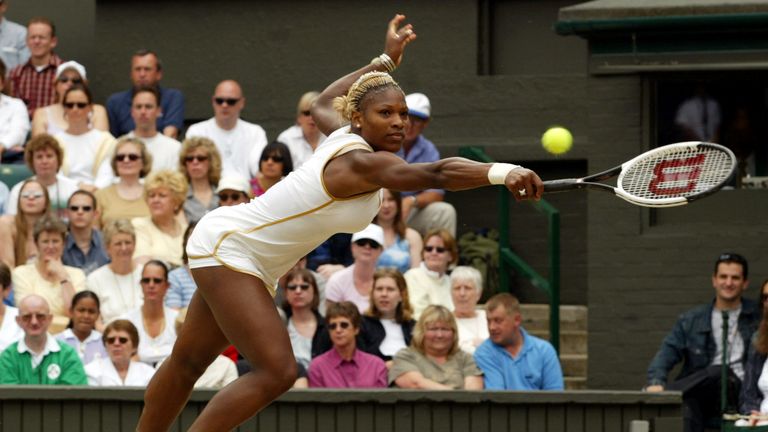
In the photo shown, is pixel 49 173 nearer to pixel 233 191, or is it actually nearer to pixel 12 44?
pixel 233 191

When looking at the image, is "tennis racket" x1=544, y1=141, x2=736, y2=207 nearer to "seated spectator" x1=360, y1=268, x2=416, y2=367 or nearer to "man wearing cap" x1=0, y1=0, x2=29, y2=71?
"seated spectator" x1=360, y1=268, x2=416, y2=367

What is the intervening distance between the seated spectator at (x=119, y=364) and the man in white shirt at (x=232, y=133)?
276 centimetres

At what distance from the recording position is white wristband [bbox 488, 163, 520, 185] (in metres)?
5.88

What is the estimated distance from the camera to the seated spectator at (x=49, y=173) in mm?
11500

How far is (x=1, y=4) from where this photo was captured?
44.5 feet

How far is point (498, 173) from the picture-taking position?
19.4 ft

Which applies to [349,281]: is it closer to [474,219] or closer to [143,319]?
[143,319]

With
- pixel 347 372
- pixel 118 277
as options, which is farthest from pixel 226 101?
pixel 347 372

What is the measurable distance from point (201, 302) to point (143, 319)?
360cm

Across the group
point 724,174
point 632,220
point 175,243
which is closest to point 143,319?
point 175,243

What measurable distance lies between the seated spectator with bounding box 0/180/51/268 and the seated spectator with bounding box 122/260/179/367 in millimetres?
1178

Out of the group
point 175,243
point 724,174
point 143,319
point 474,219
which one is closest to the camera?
point 724,174

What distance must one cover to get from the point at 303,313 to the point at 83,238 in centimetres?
183

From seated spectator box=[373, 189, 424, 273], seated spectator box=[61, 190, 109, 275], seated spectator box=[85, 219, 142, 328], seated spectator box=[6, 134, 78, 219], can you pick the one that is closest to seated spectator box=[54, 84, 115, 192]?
seated spectator box=[6, 134, 78, 219]
